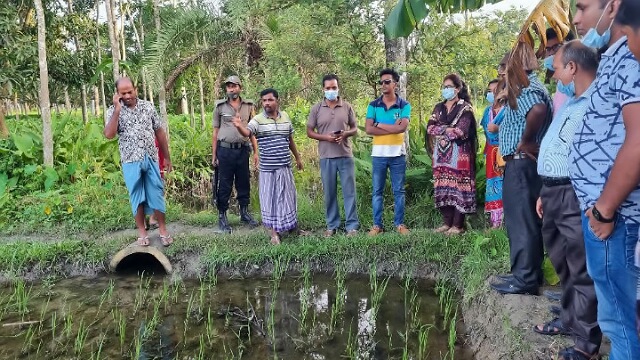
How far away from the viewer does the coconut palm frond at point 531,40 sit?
10.0 ft

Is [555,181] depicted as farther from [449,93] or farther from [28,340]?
[28,340]

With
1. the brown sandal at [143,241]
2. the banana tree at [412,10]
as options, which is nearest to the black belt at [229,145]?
the brown sandal at [143,241]

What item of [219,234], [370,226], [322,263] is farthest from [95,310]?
[370,226]

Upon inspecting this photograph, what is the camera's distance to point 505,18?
670 cm

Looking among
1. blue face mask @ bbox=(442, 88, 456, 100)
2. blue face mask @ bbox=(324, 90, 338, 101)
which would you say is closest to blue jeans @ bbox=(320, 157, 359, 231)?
blue face mask @ bbox=(324, 90, 338, 101)

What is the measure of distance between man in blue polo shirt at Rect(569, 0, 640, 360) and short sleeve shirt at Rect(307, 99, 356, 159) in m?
3.08

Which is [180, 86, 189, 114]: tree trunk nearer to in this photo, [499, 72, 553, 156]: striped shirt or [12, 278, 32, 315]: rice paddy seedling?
[12, 278, 32, 315]: rice paddy seedling

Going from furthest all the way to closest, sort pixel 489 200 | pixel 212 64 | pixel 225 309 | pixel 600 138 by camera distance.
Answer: pixel 212 64 < pixel 489 200 < pixel 225 309 < pixel 600 138

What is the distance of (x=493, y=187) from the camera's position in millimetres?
4605

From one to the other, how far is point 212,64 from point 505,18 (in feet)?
19.8

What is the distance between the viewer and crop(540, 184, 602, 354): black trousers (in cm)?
240

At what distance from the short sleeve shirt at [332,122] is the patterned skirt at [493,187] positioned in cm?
142

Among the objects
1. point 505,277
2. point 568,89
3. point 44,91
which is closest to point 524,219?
point 505,277

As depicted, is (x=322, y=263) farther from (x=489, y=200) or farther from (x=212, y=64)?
(x=212, y=64)
